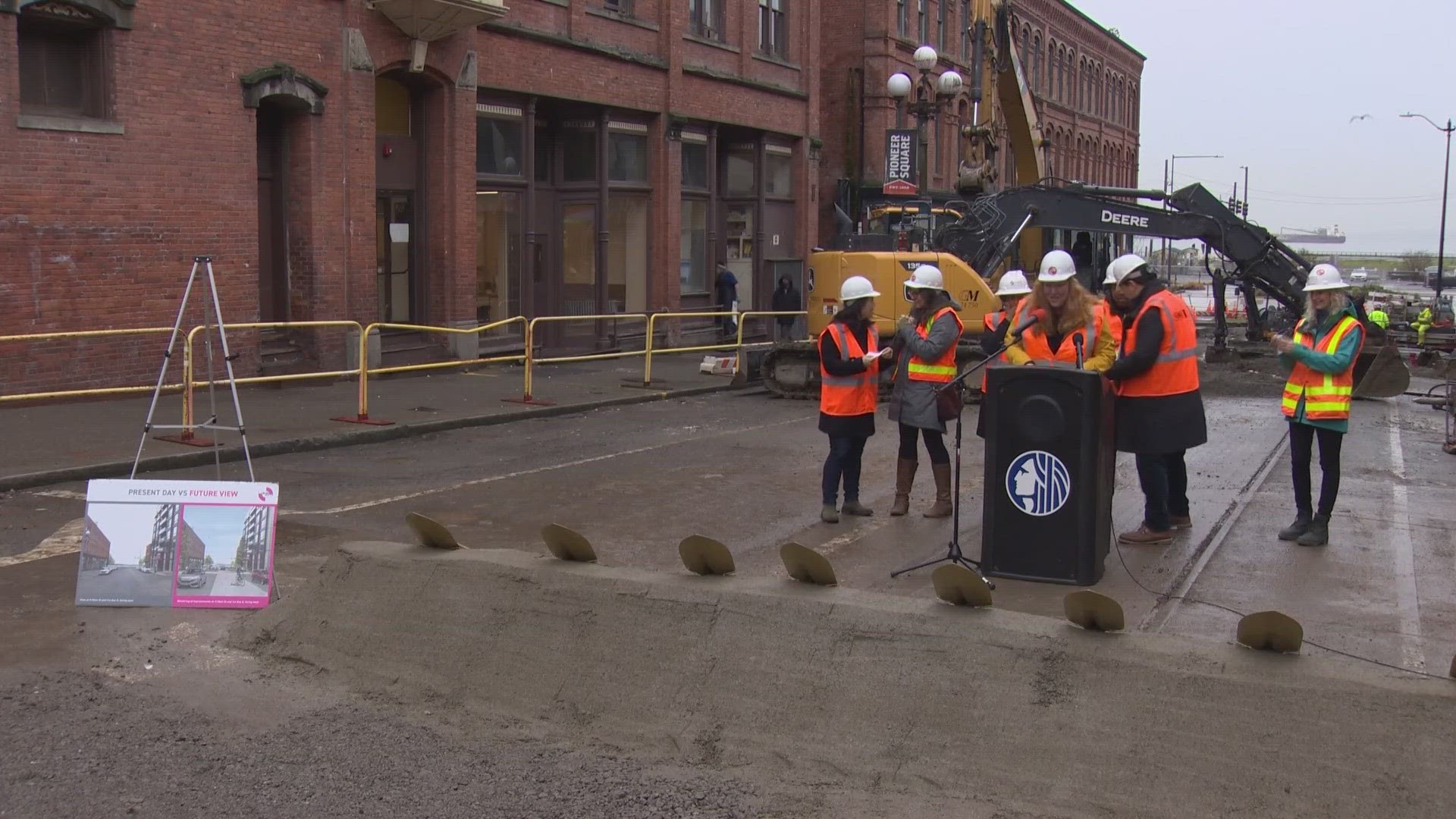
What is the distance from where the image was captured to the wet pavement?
25.0 ft

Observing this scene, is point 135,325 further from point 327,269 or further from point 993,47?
point 993,47

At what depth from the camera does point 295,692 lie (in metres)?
6.17

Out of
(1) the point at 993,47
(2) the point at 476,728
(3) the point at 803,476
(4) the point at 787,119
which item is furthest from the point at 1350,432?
(4) the point at 787,119

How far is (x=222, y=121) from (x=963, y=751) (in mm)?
15062

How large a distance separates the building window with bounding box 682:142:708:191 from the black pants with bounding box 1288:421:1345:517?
2032 cm

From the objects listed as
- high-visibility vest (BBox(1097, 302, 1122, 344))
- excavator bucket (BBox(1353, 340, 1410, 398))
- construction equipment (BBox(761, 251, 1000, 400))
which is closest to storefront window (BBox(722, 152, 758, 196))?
construction equipment (BBox(761, 251, 1000, 400))

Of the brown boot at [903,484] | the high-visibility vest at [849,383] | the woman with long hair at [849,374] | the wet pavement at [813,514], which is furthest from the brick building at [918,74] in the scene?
the high-visibility vest at [849,383]

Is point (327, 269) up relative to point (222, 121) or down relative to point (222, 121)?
down

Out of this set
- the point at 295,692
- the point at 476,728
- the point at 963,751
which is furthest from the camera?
the point at 295,692

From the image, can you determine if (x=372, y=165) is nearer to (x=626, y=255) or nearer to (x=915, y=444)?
(x=626, y=255)

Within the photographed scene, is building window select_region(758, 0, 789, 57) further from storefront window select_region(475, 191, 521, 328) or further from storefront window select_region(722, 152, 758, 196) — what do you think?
storefront window select_region(475, 191, 521, 328)

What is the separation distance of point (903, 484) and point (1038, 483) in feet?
8.85

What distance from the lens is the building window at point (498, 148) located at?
22.8 metres

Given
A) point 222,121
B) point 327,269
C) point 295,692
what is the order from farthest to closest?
point 327,269 → point 222,121 → point 295,692
